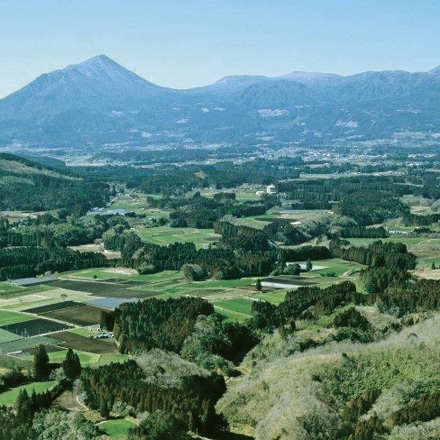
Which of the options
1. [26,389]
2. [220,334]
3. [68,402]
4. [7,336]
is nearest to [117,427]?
[68,402]

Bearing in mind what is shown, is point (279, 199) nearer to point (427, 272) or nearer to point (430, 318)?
point (427, 272)

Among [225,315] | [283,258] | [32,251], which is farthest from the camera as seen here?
[32,251]

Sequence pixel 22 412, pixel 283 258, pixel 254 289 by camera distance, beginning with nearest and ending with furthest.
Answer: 1. pixel 22 412
2. pixel 254 289
3. pixel 283 258

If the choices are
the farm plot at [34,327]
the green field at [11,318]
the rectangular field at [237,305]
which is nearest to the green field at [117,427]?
the farm plot at [34,327]

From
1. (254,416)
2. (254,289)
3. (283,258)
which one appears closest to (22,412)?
(254,416)

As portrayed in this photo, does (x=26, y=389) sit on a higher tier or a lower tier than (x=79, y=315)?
higher

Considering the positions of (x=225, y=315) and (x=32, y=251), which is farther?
(x=32, y=251)

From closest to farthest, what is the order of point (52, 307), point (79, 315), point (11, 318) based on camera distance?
point (11, 318)
point (79, 315)
point (52, 307)

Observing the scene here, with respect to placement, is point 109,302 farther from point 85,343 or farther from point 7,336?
point 85,343
